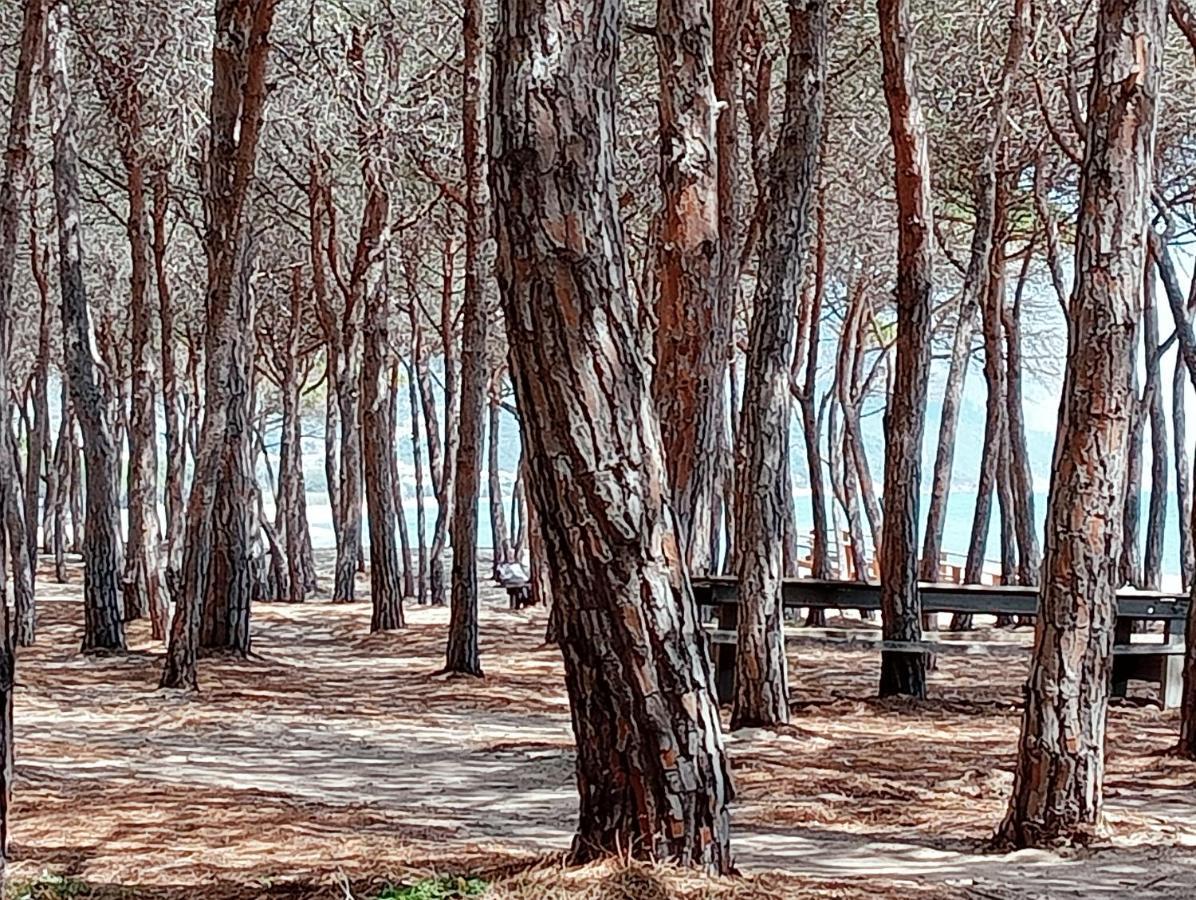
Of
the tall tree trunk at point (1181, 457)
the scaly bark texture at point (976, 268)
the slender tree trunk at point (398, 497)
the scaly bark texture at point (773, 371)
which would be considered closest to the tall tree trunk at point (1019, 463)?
the scaly bark texture at point (976, 268)

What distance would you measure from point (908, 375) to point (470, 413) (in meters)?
3.46

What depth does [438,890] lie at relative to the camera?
13.0 feet

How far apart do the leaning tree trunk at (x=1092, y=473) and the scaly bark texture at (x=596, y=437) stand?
5.67ft

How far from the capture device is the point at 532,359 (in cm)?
405

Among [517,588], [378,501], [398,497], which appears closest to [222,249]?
[378,501]

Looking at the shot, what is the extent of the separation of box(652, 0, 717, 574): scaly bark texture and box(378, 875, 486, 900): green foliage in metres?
3.99

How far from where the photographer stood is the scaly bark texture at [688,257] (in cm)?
812

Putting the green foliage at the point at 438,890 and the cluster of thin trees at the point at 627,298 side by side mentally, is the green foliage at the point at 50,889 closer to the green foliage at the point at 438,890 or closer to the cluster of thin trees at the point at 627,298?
the green foliage at the point at 438,890

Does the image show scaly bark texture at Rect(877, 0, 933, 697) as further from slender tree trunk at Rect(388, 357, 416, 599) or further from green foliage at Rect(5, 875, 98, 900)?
slender tree trunk at Rect(388, 357, 416, 599)

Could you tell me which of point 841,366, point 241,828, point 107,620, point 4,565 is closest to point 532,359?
point 4,565

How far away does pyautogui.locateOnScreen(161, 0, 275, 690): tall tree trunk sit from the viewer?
32.5ft

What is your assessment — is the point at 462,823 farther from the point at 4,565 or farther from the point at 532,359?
the point at 4,565

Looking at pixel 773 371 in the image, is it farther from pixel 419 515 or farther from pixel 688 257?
pixel 419 515

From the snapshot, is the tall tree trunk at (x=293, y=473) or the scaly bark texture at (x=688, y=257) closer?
the scaly bark texture at (x=688, y=257)
